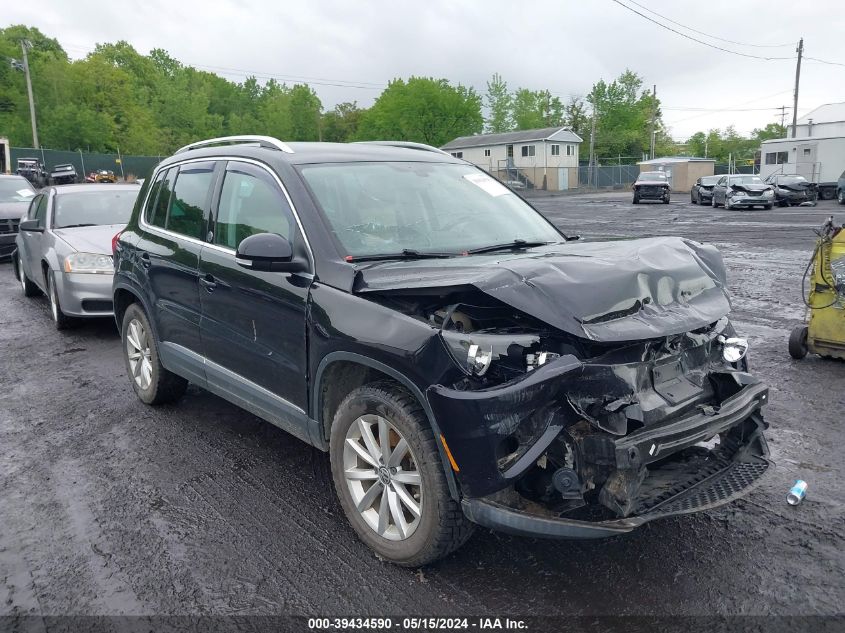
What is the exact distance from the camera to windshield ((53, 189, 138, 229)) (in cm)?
933

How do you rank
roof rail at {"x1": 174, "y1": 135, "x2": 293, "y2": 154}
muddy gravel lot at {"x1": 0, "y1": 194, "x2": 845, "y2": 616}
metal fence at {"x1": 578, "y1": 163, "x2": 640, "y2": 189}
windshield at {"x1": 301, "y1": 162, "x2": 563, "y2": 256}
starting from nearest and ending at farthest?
muddy gravel lot at {"x1": 0, "y1": 194, "x2": 845, "y2": 616} → windshield at {"x1": 301, "y1": 162, "x2": 563, "y2": 256} → roof rail at {"x1": 174, "y1": 135, "x2": 293, "y2": 154} → metal fence at {"x1": 578, "y1": 163, "x2": 640, "y2": 189}

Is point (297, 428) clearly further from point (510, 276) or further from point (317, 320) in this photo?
point (510, 276)

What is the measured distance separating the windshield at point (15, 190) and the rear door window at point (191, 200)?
40.0 ft

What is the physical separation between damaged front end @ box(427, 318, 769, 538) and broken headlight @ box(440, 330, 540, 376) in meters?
0.03

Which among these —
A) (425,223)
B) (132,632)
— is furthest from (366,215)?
(132,632)

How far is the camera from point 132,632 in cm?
290

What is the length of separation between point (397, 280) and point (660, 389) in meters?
1.28

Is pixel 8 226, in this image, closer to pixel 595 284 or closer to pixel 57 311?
pixel 57 311

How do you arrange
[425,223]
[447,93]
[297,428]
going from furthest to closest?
[447,93] < [425,223] < [297,428]

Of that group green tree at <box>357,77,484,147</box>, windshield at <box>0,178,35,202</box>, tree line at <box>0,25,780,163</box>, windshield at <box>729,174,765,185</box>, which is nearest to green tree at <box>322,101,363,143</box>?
tree line at <box>0,25,780,163</box>

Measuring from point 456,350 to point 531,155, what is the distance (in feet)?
233

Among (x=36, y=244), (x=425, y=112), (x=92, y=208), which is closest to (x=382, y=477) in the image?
(x=92, y=208)

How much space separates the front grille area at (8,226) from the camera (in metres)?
14.5

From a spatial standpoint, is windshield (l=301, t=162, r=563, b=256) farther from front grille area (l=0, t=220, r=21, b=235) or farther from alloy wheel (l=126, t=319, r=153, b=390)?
front grille area (l=0, t=220, r=21, b=235)
